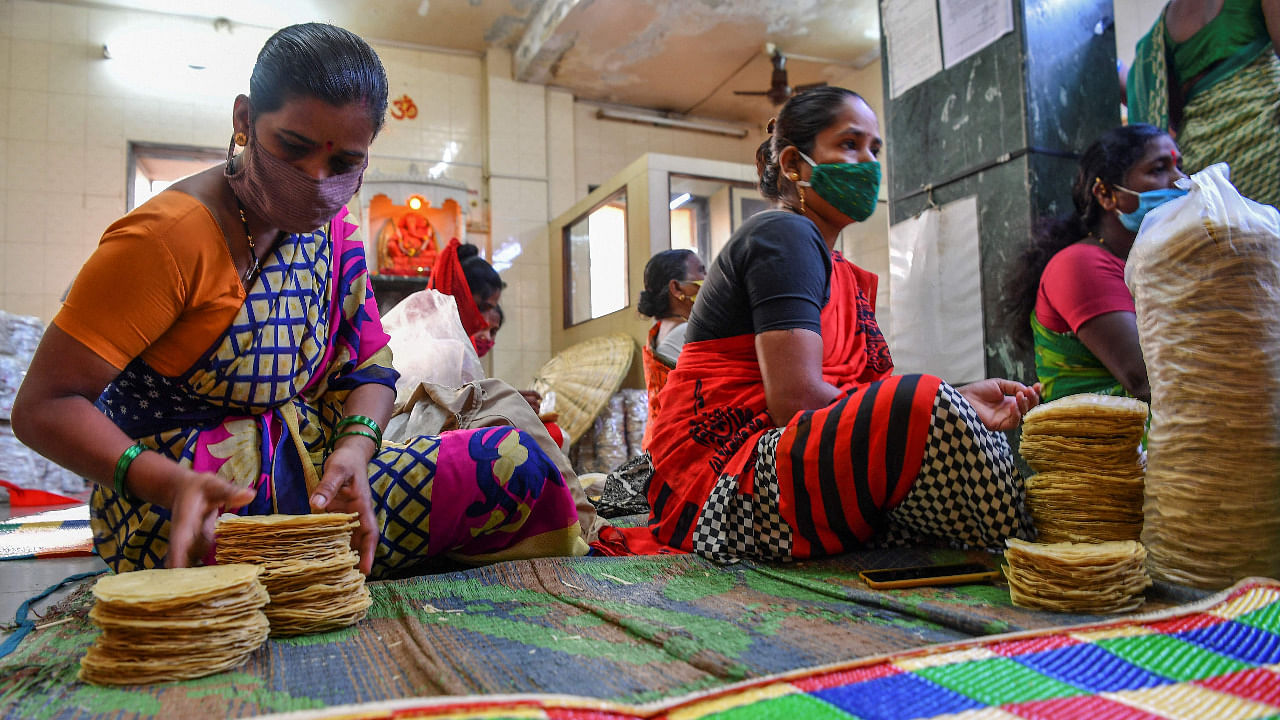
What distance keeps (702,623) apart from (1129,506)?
96 cm

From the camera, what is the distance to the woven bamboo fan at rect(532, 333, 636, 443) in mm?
5410

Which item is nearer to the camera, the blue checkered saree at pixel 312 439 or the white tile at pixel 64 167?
the blue checkered saree at pixel 312 439

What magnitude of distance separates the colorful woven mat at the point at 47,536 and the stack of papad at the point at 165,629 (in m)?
1.80

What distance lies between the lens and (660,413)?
216 cm

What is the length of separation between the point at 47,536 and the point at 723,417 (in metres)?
2.55

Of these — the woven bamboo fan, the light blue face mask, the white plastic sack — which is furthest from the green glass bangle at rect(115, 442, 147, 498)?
the woven bamboo fan

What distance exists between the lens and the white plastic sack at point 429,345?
3.11 m

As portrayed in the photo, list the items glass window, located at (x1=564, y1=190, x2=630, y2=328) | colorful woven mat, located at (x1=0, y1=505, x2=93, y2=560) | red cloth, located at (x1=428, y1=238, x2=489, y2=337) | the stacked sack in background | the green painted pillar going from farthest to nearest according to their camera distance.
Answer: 1. glass window, located at (x1=564, y1=190, x2=630, y2=328)
2. the stacked sack in background
3. red cloth, located at (x1=428, y1=238, x2=489, y2=337)
4. the green painted pillar
5. colorful woven mat, located at (x1=0, y1=505, x2=93, y2=560)

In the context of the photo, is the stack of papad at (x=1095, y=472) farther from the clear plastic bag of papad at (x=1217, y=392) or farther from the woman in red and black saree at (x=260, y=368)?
the woman in red and black saree at (x=260, y=368)

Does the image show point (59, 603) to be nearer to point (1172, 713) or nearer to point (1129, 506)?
point (1172, 713)

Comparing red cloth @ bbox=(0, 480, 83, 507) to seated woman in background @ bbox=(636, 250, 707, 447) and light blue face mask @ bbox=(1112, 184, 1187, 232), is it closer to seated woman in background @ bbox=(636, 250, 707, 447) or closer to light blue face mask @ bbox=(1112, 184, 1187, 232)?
seated woman in background @ bbox=(636, 250, 707, 447)

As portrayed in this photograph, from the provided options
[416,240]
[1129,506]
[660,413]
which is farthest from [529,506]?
[416,240]

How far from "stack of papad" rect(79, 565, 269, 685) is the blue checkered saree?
0.89 feet

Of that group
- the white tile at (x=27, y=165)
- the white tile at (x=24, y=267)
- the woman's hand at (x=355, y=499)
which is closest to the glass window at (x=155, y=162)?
the white tile at (x=27, y=165)
